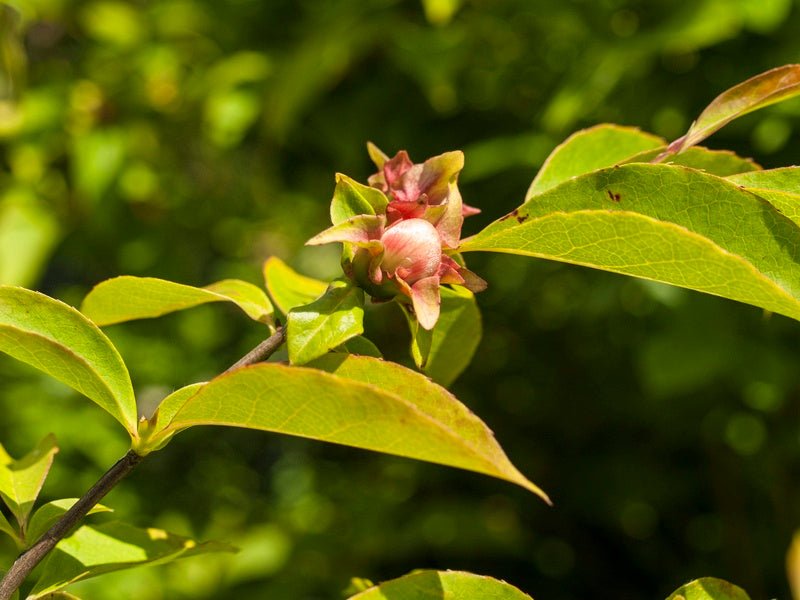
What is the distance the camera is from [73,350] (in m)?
0.38

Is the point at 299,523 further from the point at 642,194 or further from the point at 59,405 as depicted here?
the point at 642,194

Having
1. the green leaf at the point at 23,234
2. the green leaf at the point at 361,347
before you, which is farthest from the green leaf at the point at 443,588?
the green leaf at the point at 23,234

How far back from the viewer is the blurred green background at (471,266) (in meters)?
1.28

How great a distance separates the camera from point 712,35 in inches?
43.9

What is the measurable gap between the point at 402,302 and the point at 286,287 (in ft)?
0.46

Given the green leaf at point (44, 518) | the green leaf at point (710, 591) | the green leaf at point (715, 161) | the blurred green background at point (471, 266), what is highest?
the green leaf at point (715, 161)

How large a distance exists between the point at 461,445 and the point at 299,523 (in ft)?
5.39

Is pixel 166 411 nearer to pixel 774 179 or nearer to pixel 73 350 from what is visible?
pixel 73 350

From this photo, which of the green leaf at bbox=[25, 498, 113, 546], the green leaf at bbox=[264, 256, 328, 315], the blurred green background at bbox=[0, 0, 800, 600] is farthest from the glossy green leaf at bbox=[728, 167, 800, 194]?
the blurred green background at bbox=[0, 0, 800, 600]

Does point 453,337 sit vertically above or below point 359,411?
below

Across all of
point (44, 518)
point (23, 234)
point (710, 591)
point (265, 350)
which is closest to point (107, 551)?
point (44, 518)

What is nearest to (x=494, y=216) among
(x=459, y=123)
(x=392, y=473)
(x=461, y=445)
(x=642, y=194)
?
(x=459, y=123)

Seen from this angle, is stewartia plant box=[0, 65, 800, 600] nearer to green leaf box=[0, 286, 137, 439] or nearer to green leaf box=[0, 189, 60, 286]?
green leaf box=[0, 286, 137, 439]

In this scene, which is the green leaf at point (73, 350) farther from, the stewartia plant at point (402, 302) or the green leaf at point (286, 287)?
the green leaf at point (286, 287)
